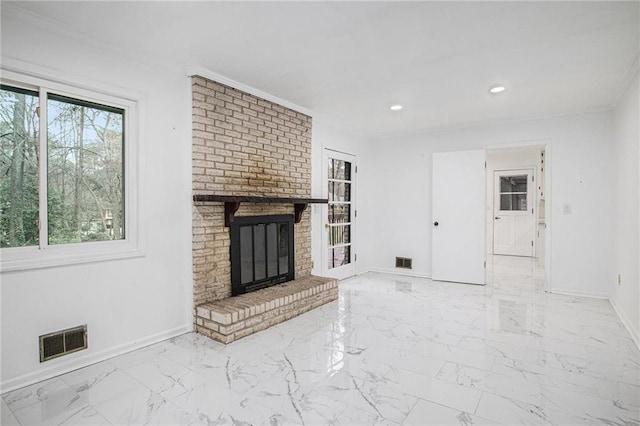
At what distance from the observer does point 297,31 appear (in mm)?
2518

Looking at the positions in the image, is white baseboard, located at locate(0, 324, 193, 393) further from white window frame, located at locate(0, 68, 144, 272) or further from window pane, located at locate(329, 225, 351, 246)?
window pane, located at locate(329, 225, 351, 246)

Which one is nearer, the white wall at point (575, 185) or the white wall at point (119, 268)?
the white wall at point (119, 268)

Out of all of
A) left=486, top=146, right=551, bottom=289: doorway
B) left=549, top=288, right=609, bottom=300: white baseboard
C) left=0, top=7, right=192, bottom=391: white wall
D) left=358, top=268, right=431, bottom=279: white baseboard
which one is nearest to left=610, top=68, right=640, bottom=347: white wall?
left=549, top=288, right=609, bottom=300: white baseboard

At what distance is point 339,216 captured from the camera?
5500mm

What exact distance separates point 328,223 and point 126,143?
2.97 metres

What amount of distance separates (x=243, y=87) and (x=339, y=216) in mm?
2599

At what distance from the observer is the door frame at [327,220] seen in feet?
16.5

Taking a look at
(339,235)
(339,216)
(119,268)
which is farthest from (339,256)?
(119,268)

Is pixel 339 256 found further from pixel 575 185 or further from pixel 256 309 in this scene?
pixel 575 185

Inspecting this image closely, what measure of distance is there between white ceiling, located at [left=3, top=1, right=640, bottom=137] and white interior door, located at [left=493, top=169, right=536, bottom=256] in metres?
4.21

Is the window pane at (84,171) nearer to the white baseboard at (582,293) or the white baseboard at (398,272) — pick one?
the white baseboard at (398,272)

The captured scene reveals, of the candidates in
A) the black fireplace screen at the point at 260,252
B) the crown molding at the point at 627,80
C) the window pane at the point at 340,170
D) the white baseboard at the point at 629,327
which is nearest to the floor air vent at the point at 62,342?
the black fireplace screen at the point at 260,252

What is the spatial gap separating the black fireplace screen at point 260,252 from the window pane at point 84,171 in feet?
3.65

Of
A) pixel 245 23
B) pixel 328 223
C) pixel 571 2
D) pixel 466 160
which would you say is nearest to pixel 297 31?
pixel 245 23
